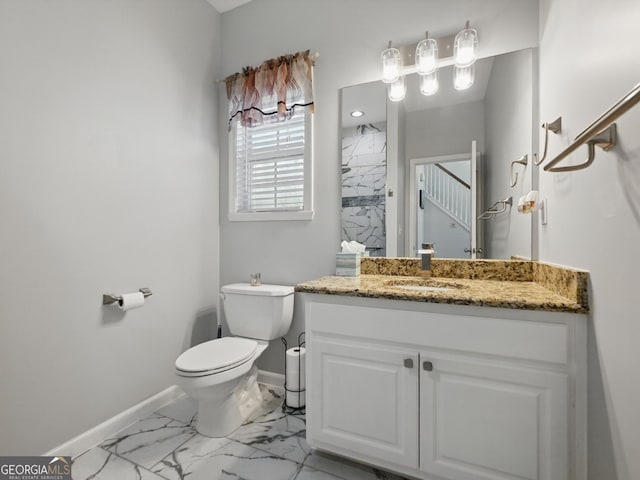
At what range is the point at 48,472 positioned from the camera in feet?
4.45

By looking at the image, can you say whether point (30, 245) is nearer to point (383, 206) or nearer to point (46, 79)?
point (46, 79)

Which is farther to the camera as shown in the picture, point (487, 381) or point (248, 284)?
point (248, 284)

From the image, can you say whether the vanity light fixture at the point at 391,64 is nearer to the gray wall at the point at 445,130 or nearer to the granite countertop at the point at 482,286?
the gray wall at the point at 445,130

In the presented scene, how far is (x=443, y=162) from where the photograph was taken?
69.5 inches

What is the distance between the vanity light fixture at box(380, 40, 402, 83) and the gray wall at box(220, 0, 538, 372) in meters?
0.10

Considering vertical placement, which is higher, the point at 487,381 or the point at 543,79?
the point at 543,79

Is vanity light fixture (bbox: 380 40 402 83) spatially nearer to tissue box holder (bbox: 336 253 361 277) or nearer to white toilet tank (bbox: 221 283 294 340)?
tissue box holder (bbox: 336 253 361 277)

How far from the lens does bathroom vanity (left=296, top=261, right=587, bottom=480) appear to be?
1047mm

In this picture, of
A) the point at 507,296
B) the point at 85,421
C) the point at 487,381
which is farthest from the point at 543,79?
the point at 85,421

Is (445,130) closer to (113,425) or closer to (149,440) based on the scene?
(149,440)

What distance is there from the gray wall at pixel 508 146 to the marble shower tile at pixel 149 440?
1.92m

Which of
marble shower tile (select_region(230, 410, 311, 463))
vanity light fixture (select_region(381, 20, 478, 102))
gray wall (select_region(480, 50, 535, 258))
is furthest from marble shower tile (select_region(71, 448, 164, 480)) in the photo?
vanity light fixture (select_region(381, 20, 478, 102))

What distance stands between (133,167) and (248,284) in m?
1.01

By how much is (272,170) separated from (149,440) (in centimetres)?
175
